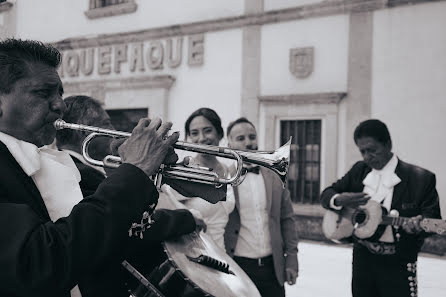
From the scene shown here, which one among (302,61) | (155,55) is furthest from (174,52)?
(302,61)

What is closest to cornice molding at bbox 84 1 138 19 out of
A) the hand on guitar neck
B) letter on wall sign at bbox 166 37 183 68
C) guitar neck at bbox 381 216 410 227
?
letter on wall sign at bbox 166 37 183 68

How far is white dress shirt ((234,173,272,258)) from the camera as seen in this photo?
3.78m

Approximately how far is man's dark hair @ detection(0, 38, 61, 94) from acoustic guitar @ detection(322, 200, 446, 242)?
9.39ft

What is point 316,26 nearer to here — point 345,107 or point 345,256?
point 345,107

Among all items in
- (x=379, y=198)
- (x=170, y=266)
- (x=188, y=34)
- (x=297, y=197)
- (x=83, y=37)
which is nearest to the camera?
(x=170, y=266)

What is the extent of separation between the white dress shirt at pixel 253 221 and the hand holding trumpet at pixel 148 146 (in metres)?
2.21

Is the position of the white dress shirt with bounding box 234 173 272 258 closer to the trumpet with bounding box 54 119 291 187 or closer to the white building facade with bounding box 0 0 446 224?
the trumpet with bounding box 54 119 291 187

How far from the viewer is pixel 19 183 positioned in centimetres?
149

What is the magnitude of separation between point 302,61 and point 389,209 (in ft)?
24.2

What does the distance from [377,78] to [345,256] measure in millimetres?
3504

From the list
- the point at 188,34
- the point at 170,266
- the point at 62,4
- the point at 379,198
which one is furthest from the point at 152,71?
the point at 170,266

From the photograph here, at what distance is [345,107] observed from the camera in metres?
10.7

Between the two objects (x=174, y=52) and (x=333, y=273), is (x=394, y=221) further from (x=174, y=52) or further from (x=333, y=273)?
(x=174, y=52)

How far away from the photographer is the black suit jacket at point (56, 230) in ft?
4.43
